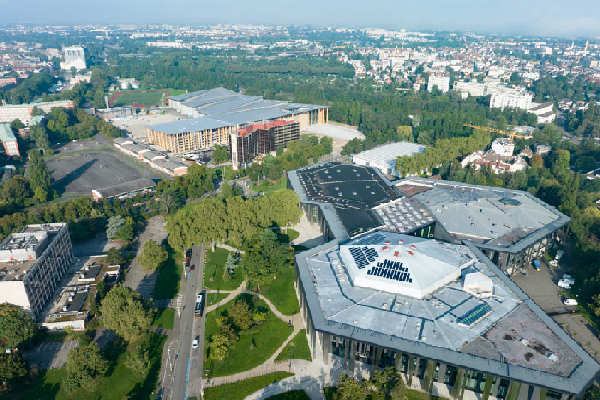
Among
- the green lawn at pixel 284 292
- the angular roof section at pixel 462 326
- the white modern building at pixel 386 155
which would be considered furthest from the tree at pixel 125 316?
the white modern building at pixel 386 155

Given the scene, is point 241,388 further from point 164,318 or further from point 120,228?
point 120,228

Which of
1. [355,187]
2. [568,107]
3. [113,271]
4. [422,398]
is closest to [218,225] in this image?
[113,271]

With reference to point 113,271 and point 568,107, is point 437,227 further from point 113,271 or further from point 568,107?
point 568,107

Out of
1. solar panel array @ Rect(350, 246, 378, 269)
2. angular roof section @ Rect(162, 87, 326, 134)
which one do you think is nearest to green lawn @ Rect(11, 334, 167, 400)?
solar panel array @ Rect(350, 246, 378, 269)

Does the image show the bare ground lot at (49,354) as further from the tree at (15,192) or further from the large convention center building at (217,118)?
the large convention center building at (217,118)

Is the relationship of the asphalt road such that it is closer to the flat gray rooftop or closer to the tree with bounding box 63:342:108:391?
the tree with bounding box 63:342:108:391
